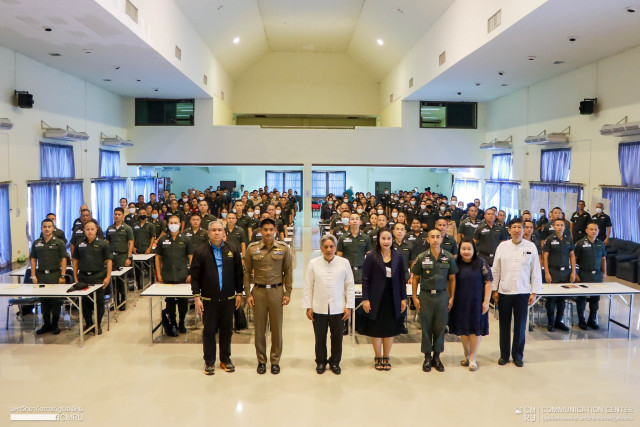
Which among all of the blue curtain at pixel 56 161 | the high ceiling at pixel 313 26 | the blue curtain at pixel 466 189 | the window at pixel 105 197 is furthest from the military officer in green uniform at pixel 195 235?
the blue curtain at pixel 466 189

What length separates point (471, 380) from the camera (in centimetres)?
515

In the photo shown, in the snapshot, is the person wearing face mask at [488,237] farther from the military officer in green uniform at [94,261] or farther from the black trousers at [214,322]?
the military officer in green uniform at [94,261]

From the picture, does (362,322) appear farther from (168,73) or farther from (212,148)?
(212,148)

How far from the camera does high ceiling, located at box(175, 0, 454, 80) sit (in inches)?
552

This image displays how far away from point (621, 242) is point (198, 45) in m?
12.4

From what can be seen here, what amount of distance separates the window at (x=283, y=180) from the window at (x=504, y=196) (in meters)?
10.8

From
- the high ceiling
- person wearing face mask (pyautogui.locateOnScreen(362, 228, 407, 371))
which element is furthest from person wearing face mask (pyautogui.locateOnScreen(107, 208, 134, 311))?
the high ceiling

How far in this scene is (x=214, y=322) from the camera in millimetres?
5168

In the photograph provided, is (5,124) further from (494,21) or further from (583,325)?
(583,325)

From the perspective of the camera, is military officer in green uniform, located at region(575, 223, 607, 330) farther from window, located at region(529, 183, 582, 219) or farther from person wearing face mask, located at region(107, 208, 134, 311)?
person wearing face mask, located at region(107, 208, 134, 311)

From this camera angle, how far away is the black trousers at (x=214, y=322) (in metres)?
5.14

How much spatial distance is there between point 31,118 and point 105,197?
14.7 feet

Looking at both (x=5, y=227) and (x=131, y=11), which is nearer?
(x=131, y=11)

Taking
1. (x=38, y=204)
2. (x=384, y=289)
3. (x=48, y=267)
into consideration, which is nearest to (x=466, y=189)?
(x=38, y=204)
